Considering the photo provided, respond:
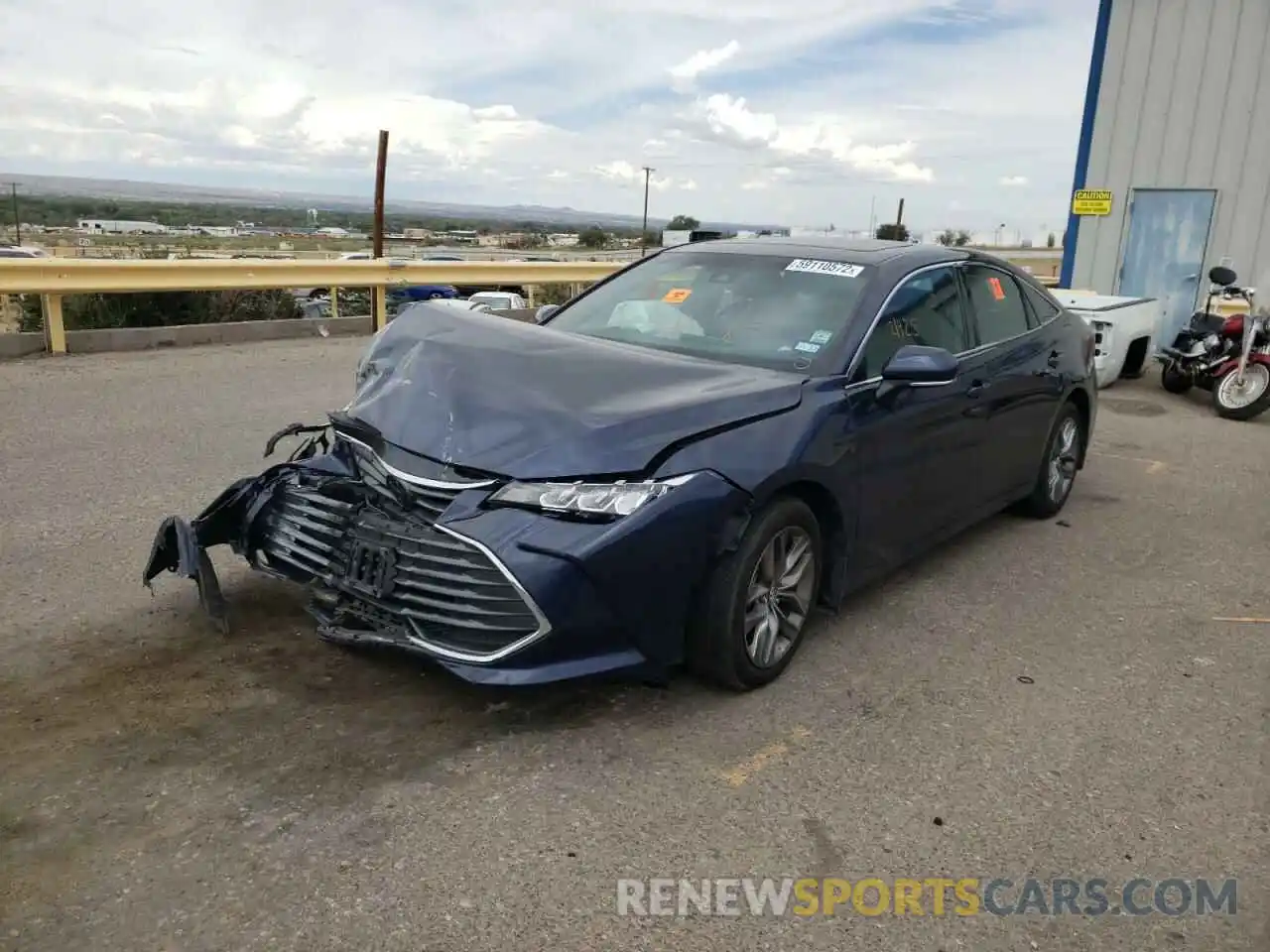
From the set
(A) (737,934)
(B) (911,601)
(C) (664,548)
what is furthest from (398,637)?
(B) (911,601)

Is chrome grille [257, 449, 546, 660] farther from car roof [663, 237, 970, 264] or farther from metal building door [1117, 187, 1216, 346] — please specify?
metal building door [1117, 187, 1216, 346]

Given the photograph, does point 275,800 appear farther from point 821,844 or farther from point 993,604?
point 993,604

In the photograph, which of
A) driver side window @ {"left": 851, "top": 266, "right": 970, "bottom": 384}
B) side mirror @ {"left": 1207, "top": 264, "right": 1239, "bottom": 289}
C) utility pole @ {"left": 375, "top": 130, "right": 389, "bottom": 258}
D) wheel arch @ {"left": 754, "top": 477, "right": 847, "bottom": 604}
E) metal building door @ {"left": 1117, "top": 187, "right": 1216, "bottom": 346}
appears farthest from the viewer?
utility pole @ {"left": 375, "top": 130, "right": 389, "bottom": 258}

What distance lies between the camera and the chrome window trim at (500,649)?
3223mm

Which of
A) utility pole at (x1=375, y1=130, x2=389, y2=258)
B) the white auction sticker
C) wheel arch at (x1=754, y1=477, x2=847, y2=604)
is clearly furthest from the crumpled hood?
utility pole at (x1=375, y1=130, x2=389, y2=258)

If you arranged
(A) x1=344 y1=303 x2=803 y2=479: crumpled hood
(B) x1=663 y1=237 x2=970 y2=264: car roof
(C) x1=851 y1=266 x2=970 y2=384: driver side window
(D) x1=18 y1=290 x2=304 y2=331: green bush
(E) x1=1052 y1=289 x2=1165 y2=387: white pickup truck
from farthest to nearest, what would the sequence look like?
(D) x1=18 y1=290 x2=304 y2=331: green bush → (E) x1=1052 y1=289 x2=1165 y2=387: white pickup truck → (B) x1=663 y1=237 x2=970 y2=264: car roof → (C) x1=851 y1=266 x2=970 y2=384: driver side window → (A) x1=344 y1=303 x2=803 y2=479: crumpled hood

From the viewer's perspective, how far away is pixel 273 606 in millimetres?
4355

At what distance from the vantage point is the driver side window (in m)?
4.36

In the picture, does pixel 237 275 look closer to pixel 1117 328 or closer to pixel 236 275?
pixel 236 275

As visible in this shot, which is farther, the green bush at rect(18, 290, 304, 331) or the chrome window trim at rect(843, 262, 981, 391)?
the green bush at rect(18, 290, 304, 331)

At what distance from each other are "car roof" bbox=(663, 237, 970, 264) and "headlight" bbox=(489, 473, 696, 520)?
79.0 inches

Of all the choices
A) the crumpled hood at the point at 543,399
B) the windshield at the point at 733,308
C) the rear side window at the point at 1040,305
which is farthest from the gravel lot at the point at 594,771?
the rear side window at the point at 1040,305

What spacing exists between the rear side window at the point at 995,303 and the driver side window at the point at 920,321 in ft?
0.65

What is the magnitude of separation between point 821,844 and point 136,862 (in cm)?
188
